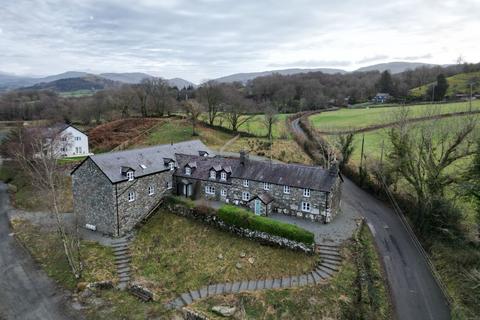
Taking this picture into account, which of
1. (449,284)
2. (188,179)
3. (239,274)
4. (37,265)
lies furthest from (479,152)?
(37,265)

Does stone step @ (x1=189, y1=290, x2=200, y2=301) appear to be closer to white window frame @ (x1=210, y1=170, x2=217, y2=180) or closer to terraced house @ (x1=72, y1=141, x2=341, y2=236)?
terraced house @ (x1=72, y1=141, x2=341, y2=236)

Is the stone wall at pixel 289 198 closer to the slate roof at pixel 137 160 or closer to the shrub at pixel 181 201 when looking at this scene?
the shrub at pixel 181 201

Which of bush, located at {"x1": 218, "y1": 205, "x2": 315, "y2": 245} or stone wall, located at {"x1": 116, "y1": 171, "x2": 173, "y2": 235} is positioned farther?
stone wall, located at {"x1": 116, "y1": 171, "x2": 173, "y2": 235}

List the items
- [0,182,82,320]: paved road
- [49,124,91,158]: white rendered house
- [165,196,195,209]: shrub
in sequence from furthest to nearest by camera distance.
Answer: [49,124,91,158]: white rendered house < [165,196,195,209]: shrub < [0,182,82,320]: paved road

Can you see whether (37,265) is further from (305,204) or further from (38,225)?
(305,204)

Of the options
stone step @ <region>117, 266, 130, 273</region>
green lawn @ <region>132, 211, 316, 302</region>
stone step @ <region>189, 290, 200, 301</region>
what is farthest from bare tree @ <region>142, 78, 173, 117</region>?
stone step @ <region>189, 290, 200, 301</region>

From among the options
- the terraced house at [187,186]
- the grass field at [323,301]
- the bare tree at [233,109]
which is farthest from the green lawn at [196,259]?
the bare tree at [233,109]
